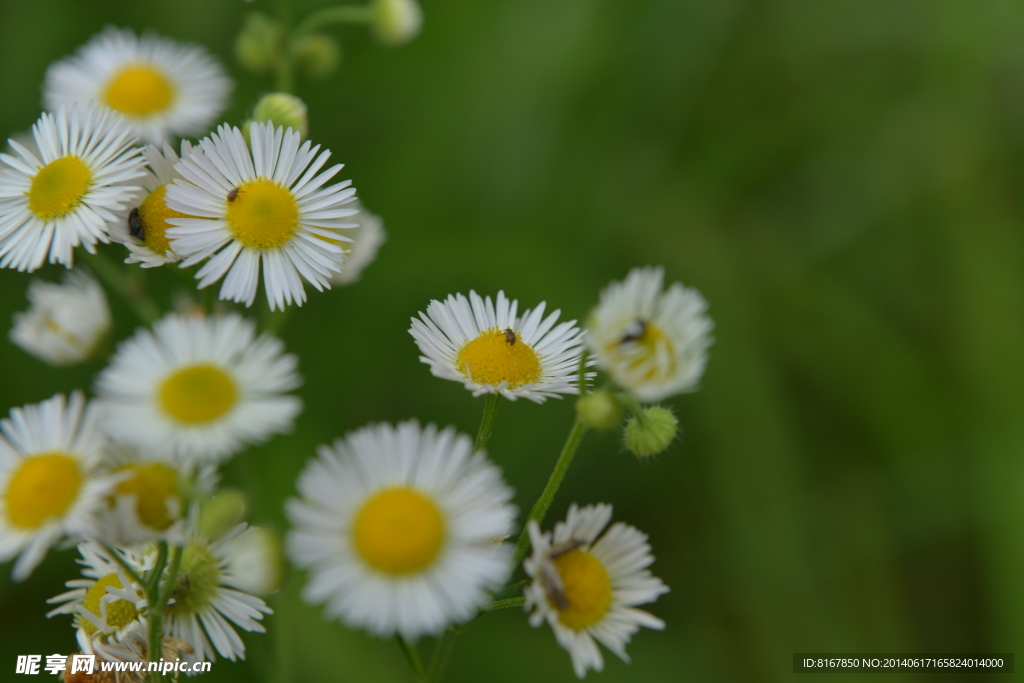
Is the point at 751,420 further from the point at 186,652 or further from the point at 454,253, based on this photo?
the point at 186,652

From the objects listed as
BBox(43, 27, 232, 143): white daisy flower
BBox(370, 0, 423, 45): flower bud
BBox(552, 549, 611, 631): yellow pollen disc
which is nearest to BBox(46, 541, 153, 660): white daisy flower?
BBox(552, 549, 611, 631): yellow pollen disc

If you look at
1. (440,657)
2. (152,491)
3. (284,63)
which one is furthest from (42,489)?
(284,63)

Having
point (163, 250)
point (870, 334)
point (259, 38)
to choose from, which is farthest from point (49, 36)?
point (870, 334)

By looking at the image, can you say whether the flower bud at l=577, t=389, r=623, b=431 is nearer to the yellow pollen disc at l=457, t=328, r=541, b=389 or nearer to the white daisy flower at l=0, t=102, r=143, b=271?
the yellow pollen disc at l=457, t=328, r=541, b=389

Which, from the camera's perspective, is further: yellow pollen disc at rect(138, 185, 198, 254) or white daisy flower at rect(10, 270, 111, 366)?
white daisy flower at rect(10, 270, 111, 366)

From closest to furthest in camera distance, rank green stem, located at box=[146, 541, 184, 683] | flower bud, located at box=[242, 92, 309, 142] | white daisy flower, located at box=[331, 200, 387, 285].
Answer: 1. green stem, located at box=[146, 541, 184, 683]
2. flower bud, located at box=[242, 92, 309, 142]
3. white daisy flower, located at box=[331, 200, 387, 285]

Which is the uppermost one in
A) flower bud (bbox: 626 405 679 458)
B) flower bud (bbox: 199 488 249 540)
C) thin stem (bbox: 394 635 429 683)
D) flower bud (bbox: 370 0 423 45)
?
flower bud (bbox: 370 0 423 45)

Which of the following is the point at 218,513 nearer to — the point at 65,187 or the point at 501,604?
the point at 501,604
